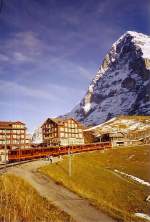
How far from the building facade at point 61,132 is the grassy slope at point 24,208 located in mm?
108097

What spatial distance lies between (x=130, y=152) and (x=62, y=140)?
45283 mm

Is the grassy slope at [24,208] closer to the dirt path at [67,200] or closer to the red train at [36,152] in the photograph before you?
the dirt path at [67,200]

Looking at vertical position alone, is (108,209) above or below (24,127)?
below

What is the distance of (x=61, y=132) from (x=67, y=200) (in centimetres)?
11512

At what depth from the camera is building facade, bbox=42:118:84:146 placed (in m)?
152

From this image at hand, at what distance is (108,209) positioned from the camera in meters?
33.9

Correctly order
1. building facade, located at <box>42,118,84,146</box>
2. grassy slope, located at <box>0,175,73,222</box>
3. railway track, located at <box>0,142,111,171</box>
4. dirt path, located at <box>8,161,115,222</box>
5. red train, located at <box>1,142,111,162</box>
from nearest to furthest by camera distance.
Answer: grassy slope, located at <box>0,175,73,222</box>, dirt path, located at <box>8,161,115,222</box>, railway track, located at <box>0,142,111,171</box>, red train, located at <box>1,142,111,162</box>, building facade, located at <box>42,118,84,146</box>

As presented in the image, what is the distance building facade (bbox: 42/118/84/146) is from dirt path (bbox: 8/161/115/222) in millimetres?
99133

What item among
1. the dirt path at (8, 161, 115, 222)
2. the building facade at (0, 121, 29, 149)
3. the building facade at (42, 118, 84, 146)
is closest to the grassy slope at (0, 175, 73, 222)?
the dirt path at (8, 161, 115, 222)

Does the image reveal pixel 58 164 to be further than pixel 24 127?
No

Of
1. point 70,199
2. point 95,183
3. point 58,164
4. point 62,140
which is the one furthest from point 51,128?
point 70,199

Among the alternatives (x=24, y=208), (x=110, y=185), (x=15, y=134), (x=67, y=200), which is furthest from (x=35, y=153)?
(x=24, y=208)

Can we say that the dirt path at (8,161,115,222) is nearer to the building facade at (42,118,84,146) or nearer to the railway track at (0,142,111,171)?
the railway track at (0,142,111,171)

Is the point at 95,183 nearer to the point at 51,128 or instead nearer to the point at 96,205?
the point at 96,205
